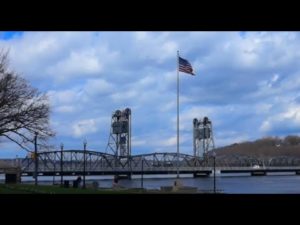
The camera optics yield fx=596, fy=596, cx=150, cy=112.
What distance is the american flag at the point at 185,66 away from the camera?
51141 mm

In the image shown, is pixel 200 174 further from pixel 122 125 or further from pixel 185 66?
pixel 185 66

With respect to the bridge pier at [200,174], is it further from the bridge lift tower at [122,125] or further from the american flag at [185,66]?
the american flag at [185,66]

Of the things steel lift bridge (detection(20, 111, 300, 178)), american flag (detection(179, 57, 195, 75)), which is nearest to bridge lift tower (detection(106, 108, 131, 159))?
steel lift bridge (detection(20, 111, 300, 178))

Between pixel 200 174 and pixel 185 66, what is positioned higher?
pixel 185 66

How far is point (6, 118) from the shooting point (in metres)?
43.1

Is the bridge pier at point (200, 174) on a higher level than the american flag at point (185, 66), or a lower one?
lower

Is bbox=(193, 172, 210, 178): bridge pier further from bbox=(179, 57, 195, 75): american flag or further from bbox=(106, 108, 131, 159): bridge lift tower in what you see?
bbox=(179, 57, 195, 75): american flag

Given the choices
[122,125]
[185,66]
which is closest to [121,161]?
[122,125]

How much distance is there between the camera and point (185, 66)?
5178cm

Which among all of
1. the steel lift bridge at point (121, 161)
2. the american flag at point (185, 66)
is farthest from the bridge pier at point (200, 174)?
the american flag at point (185, 66)

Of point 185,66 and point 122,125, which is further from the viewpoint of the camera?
point 122,125

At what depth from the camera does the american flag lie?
168ft
